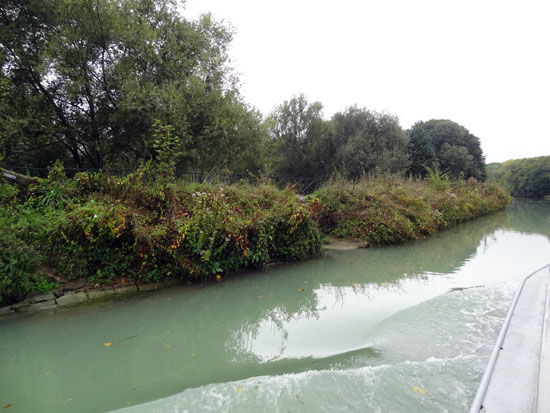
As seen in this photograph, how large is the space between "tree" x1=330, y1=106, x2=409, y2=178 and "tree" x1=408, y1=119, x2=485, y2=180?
5.35 metres

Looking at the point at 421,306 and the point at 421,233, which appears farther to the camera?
the point at 421,233

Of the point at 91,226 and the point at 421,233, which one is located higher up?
the point at 91,226

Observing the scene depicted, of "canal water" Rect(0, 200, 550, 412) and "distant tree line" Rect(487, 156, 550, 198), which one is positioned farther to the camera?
"distant tree line" Rect(487, 156, 550, 198)

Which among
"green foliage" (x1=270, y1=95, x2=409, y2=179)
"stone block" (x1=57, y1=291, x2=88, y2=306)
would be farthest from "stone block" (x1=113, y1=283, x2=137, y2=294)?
"green foliage" (x1=270, y1=95, x2=409, y2=179)

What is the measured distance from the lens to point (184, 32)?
39.7 ft

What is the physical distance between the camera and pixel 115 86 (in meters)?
10.4

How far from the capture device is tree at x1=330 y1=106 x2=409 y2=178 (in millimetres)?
20938

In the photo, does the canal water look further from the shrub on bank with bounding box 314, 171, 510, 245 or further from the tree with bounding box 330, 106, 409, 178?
the tree with bounding box 330, 106, 409, 178

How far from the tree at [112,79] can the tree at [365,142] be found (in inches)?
424

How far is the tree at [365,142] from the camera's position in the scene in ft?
68.7

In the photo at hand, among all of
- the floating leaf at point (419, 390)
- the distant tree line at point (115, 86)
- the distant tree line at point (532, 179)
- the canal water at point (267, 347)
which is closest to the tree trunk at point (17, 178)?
the distant tree line at point (115, 86)

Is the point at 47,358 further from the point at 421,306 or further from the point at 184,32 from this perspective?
the point at 184,32

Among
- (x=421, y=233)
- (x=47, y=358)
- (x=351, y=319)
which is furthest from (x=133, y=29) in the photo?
(x=421, y=233)

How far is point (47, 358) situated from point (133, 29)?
34.3ft
